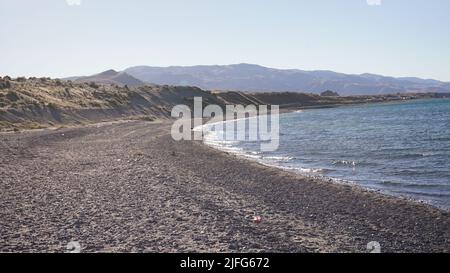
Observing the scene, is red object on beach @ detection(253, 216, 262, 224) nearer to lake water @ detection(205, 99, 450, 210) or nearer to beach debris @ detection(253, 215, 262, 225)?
beach debris @ detection(253, 215, 262, 225)

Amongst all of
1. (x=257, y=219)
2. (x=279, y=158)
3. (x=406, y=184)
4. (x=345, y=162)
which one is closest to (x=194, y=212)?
(x=257, y=219)

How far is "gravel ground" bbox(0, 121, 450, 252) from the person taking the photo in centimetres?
1122

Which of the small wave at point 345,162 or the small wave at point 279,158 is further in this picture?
the small wave at point 279,158

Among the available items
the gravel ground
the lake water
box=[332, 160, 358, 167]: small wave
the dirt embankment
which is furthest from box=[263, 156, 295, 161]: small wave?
the dirt embankment

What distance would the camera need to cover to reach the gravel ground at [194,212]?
36.8 ft

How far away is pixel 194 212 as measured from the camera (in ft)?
46.9

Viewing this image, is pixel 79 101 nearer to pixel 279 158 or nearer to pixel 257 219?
pixel 279 158

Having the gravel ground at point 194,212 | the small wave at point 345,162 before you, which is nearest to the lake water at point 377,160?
the small wave at point 345,162

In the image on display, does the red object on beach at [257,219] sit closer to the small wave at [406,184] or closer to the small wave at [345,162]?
the small wave at [406,184]

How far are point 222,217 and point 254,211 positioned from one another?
1474 millimetres

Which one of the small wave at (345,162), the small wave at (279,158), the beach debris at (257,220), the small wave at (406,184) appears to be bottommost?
the small wave at (279,158)

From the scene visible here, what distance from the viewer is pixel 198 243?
36.3 feet
